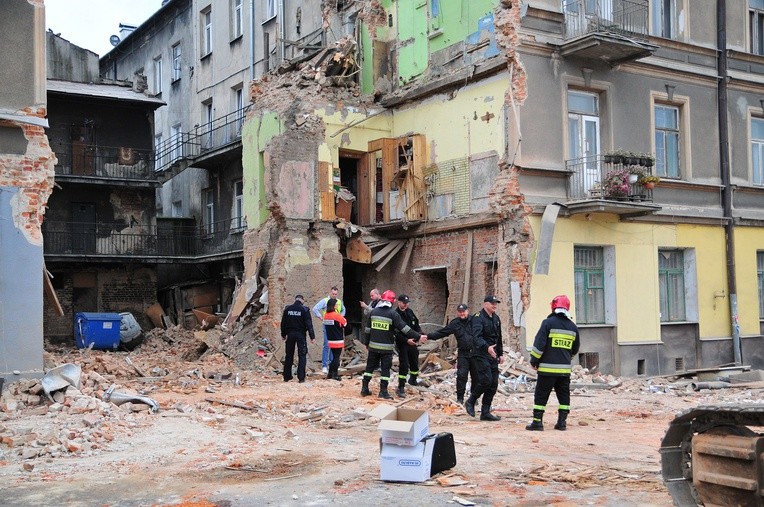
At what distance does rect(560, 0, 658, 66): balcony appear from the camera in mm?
19125

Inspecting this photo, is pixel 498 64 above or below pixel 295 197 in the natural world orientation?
above

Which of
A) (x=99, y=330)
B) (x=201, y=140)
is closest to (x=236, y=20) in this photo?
(x=201, y=140)

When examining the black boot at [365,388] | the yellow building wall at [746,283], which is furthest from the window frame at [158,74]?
the black boot at [365,388]

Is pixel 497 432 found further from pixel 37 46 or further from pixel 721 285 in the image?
pixel 721 285

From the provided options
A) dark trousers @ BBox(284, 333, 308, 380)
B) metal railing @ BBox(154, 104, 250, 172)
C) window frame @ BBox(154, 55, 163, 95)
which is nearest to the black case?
dark trousers @ BBox(284, 333, 308, 380)

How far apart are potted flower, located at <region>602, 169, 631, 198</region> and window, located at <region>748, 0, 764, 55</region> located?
23.8 feet

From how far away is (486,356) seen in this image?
43.4ft

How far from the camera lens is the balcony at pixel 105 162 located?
1262 inches

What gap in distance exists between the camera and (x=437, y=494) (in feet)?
27.0

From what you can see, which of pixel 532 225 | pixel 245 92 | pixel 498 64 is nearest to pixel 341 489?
pixel 532 225

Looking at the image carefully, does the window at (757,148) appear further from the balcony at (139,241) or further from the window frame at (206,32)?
the window frame at (206,32)

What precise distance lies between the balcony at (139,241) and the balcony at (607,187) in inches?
539

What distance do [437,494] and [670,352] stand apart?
1455 cm

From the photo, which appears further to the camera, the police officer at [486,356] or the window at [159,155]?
the window at [159,155]
